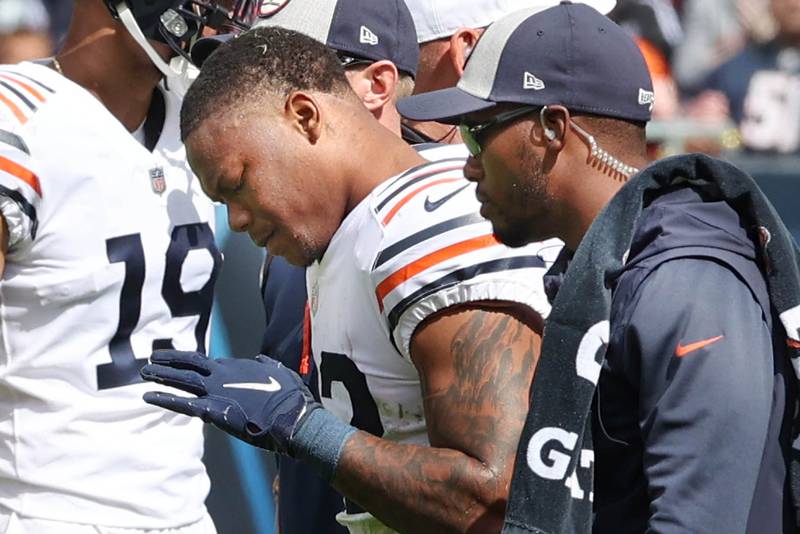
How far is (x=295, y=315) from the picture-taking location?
3.38 meters

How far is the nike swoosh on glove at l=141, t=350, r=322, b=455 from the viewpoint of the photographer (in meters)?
2.33

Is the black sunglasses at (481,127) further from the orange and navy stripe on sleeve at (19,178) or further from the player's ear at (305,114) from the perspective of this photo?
the orange and navy stripe on sleeve at (19,178)

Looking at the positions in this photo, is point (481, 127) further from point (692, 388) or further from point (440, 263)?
point (692, 388)

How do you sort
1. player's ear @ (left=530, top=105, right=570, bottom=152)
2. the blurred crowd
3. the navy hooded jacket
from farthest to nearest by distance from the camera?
the blurred crowd, player's ear @ (left=530, top=105, right=570, bottom=152), the navy hooded jacket

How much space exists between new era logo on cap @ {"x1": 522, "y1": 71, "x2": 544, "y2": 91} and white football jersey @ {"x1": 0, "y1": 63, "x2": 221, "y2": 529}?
3.95 ft

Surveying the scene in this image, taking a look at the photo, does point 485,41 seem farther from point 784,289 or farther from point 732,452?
point 732,452

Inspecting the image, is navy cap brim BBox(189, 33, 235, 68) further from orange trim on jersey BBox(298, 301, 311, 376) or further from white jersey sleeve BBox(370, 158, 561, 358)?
white jersey sleeve BBox(370, 158, 561, 358)

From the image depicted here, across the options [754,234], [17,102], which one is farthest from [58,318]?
[754,234]

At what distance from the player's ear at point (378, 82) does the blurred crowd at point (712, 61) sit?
12.3ft

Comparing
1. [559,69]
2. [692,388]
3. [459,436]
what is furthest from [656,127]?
[692,388]

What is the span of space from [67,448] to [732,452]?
5.70ft

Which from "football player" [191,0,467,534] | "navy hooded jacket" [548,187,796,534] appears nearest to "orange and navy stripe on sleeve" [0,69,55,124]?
"football player" [191,0,467,534]

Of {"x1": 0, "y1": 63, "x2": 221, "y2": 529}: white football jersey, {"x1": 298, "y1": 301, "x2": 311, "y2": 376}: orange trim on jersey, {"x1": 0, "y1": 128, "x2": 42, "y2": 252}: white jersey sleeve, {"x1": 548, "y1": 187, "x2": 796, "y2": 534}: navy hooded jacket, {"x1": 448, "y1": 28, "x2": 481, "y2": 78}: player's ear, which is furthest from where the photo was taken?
{"x1": 448, "y1": 28, "x2": 481, "y2": 78}: player's ear

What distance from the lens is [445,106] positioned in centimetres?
238
